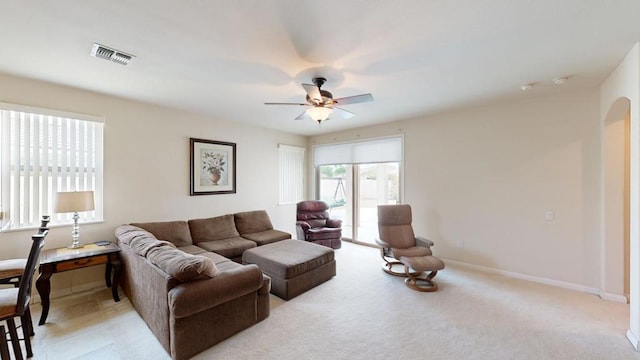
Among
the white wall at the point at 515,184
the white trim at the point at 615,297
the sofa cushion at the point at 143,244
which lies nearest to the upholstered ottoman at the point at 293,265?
the sofa cushion at the point at 143,244

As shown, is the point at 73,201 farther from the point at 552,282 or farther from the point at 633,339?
the point at 552,282

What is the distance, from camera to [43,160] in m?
3.02

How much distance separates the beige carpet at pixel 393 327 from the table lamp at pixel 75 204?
79cm

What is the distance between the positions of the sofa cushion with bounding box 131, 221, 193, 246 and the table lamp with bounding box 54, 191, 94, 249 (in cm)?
62

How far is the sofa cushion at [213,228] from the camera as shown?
13.4ft

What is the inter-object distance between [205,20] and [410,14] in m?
1.50

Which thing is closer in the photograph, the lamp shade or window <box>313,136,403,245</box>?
the lamp shade

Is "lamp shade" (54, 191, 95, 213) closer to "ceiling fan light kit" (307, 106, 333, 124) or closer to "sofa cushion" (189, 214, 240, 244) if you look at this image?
"sofa cushion" (189, 214, 240, 244)

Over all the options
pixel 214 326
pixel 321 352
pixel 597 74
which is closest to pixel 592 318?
pixel 597 74

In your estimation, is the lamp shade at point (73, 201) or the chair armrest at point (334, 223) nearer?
the lamp shade at point (73, 201)

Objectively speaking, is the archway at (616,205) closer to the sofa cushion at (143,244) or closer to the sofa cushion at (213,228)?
the sofa cushion at (143,244)

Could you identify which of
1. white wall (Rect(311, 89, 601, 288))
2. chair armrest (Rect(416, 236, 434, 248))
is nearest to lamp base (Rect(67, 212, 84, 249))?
chair armrest (Rect(416, 236, 434, 248))

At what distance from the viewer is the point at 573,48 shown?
2.26 metres

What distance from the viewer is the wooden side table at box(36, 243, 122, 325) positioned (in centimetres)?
251
